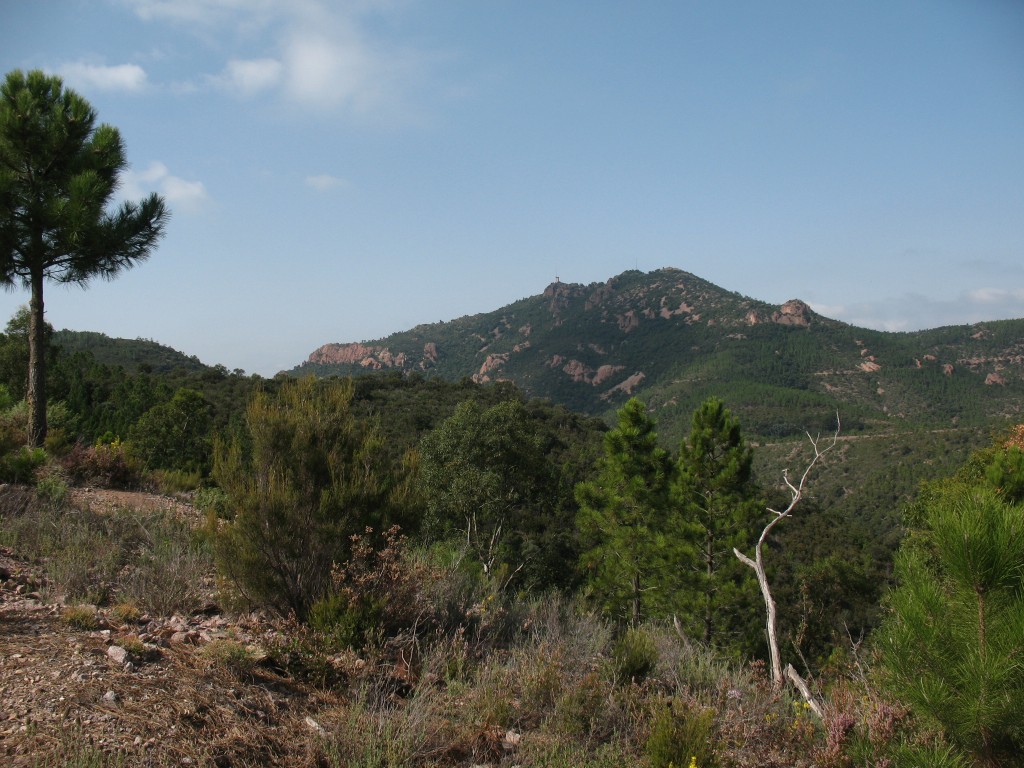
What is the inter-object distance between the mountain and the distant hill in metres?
14.7

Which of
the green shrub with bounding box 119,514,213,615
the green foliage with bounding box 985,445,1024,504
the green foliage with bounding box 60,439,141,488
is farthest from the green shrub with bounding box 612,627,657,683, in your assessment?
the green foliage with bounding box 985,445,1024,504

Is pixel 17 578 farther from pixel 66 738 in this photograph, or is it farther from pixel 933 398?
pixel 933 398

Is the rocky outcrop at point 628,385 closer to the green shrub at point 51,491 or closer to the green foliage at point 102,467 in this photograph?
the green foliage at point 102,467

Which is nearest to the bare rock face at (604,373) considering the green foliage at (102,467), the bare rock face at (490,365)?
the bare rock face at (490,365)

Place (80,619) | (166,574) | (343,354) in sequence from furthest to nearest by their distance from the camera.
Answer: (343,354), (166,574), (80,619)

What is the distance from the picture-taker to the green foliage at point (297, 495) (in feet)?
13.3

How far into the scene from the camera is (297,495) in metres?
4.11

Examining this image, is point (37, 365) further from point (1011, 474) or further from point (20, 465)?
point (1011, 474)

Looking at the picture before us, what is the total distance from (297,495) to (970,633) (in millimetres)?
3658

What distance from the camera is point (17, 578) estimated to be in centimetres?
428

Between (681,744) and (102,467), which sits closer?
(681,744)

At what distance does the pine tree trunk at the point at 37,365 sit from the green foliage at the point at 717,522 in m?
12.2

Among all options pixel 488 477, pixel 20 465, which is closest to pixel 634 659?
pixel 20 465

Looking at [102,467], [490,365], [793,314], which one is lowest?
[102,467]
